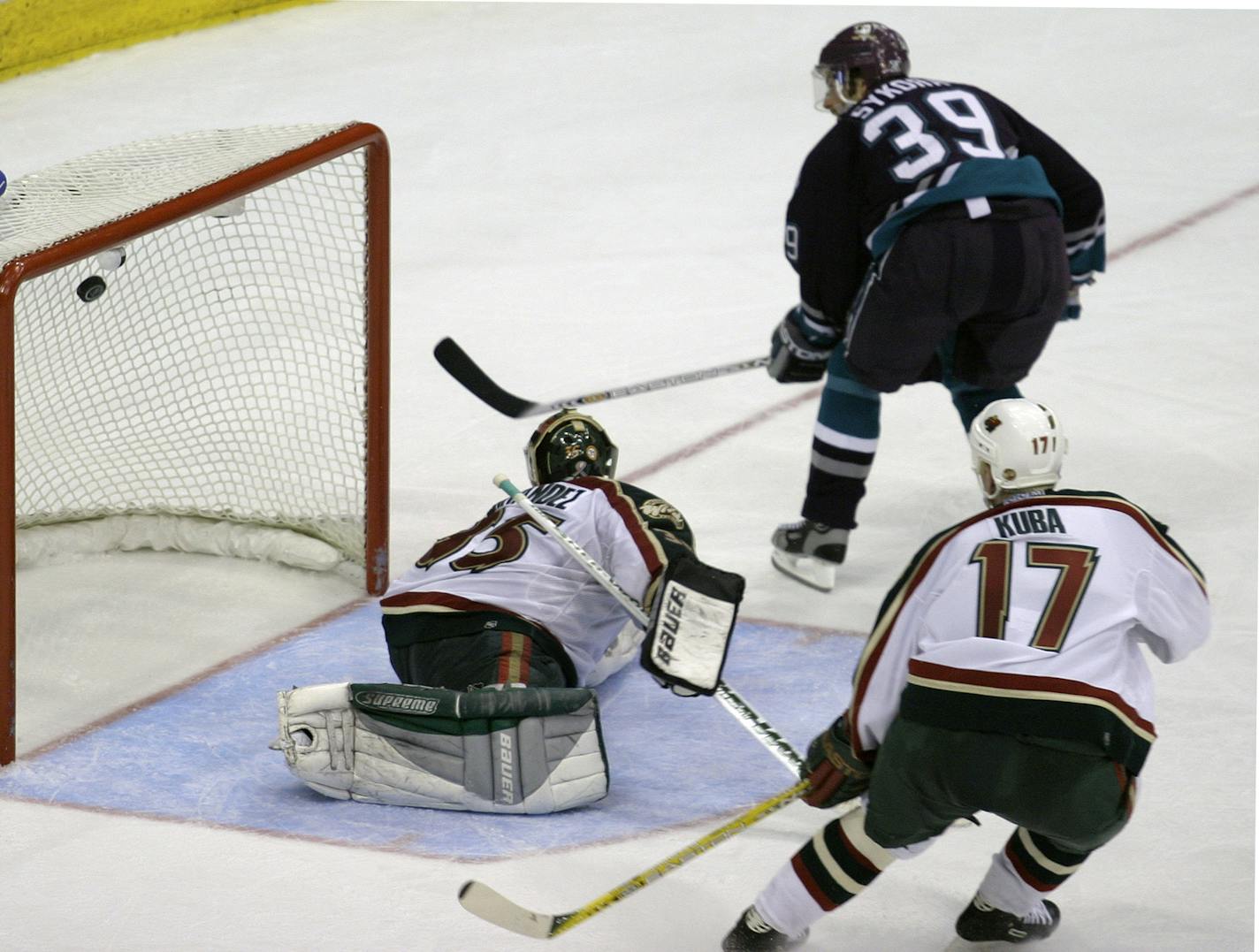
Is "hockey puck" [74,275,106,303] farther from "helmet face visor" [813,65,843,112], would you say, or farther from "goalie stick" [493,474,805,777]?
"helmet face visor" [813,65,843,112]

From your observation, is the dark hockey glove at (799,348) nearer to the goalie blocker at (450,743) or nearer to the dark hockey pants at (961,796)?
the goalie blocker at (450,743)

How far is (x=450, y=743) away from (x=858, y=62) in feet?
5.35

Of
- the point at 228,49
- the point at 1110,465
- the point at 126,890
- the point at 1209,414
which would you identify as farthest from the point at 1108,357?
the point at 228,49

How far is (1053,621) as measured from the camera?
2.14 meters

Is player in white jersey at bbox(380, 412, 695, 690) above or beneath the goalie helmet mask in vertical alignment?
beneath

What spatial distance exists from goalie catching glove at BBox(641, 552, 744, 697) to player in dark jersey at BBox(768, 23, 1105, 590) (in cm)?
100

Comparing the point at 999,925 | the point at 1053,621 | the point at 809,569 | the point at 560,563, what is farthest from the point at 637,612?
the point at 809,569

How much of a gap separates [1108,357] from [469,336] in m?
1.76

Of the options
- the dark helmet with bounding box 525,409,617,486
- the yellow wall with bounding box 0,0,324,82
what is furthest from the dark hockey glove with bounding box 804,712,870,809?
the yellow wall with bounding box 0,0,324,82

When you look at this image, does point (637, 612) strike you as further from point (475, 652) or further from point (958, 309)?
point (958, 309)

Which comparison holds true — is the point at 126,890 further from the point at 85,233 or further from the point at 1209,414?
the point at 1209,414

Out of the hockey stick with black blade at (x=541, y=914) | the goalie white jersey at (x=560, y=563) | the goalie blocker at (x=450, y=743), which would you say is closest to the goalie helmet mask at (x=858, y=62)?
the goalie white jersey at (x=560, y=563)

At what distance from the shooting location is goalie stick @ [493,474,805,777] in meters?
2.83

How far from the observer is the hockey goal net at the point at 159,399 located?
3.07m
